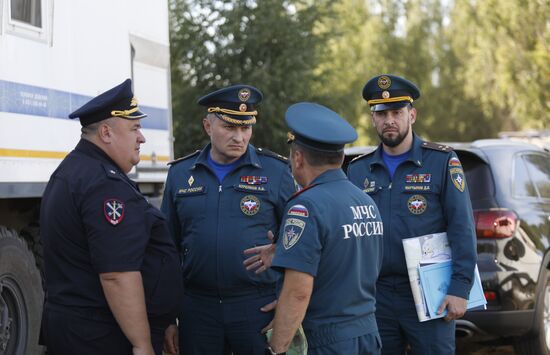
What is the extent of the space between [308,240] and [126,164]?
34.0 inches

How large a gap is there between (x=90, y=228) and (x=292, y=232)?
2.58 feet

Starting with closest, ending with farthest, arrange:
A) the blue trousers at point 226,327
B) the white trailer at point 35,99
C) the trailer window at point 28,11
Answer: the blue trousers at point 226,327 < the white trailer at point 35,99 < the trailer window at point 28,11

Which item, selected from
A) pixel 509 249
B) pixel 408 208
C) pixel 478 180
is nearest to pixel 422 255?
pixel 408 208

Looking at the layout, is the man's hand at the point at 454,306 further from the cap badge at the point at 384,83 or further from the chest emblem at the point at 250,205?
the cap badge at the point at 384,83

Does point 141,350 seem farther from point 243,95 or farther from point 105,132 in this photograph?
point 243,95

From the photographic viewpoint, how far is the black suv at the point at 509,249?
6.17m

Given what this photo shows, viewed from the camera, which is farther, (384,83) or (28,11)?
(28,11)

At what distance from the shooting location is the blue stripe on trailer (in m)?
5.20

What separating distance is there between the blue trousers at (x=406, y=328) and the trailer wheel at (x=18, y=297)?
2270mm

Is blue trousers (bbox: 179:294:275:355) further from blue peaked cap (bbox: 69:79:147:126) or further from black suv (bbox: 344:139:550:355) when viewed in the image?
black suv (bbox: 344:139:550:355)

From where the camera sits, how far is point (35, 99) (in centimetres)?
552

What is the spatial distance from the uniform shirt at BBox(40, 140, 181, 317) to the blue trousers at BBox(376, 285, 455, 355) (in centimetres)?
144

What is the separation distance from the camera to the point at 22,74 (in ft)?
17.7

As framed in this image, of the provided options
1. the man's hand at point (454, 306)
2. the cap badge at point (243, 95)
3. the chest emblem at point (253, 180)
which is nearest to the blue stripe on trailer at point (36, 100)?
the cap badge at point (243, 95)
